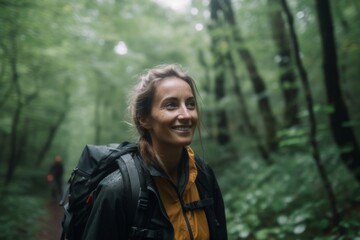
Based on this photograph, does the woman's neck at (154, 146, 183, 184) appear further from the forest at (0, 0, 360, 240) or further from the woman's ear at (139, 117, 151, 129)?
the forest at (0, 0, 360, 240)

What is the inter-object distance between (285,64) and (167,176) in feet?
29.1

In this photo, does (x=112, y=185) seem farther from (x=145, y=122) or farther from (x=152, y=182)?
(x=145, y=122)

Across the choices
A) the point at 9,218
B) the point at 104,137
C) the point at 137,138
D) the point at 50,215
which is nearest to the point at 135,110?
the point at 137,138

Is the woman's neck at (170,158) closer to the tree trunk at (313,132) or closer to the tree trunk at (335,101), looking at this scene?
the tree trunk at (313,132)

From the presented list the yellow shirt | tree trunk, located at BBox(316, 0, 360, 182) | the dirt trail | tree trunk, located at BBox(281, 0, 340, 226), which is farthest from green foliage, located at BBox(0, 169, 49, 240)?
tree trunk, located at BBox(316, 0, 360, 182)

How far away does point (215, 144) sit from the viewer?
12562 mm

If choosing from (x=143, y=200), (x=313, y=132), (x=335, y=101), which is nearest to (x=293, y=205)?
(x=313, y=132)

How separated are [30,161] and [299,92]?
20.6 m

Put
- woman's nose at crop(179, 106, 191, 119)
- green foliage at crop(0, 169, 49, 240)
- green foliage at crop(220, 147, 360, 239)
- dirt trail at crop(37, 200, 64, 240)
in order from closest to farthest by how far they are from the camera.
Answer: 1. woman's nose at crop(179, 106, 191, 119)
2. green foliage at crop(220, 147, 360, 239)
3. green foliage at crop(0, 169, 49, 240)
4. dirt trail at crop(37, 200, 64, 240)

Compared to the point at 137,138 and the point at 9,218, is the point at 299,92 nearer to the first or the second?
the point at 137,138

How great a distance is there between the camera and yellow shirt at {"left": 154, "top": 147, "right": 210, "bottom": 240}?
1.89m

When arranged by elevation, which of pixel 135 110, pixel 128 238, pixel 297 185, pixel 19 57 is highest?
pixel 19 57

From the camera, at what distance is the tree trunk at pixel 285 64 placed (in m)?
9.27

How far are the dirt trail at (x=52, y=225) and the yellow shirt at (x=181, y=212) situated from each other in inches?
271
